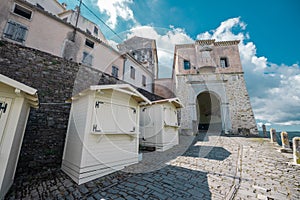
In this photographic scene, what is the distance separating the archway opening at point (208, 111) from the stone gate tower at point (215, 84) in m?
0.13

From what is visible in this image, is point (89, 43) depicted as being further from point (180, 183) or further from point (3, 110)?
point (180, 183)

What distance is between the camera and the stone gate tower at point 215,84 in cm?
1213

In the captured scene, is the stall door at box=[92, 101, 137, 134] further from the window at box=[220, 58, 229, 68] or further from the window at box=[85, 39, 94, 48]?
the window at box=[220, 58, 229, 68]

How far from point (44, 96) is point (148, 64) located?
16.7 metres

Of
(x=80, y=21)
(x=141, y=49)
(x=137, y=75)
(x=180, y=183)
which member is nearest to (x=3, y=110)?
(x=180, y=183)

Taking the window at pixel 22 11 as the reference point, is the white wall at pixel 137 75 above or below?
below

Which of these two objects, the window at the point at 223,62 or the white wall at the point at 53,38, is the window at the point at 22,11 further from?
the window at the point at 223,62

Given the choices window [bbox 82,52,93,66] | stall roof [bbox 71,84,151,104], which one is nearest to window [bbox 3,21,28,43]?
window [bbox 82,52,93,66]

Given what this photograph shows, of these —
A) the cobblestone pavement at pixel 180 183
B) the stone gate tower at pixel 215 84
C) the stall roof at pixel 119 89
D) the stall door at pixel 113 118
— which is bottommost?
the cobblestone pavement at pixel 180 183

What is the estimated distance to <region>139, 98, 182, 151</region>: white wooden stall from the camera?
6.67 m

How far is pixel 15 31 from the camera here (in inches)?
321

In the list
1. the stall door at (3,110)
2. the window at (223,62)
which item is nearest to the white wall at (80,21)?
the stall door at (3,110)

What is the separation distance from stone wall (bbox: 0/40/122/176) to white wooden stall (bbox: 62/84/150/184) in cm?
113

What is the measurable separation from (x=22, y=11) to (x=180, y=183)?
46.3 ft
